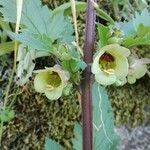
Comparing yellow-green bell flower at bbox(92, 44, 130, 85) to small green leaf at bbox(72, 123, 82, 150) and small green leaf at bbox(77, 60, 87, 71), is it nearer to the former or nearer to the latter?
small green leaf at bbox(77, 60, 87, 71)

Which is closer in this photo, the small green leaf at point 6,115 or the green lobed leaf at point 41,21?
the green lobed leaf at point 41,21

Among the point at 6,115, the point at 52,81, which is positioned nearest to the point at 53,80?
the point at 52,81

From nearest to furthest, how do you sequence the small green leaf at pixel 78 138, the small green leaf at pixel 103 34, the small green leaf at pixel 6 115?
the small green leaf at pixel 103 34 < the small green leaf at pixel 78 138 < the small green leaf at pixel 6 115

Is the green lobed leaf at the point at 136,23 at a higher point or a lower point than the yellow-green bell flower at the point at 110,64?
higher

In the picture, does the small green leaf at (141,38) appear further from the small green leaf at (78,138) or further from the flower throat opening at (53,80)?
the small green leaf at (78,138)

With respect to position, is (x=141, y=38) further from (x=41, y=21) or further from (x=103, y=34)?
(x=41, y=21)

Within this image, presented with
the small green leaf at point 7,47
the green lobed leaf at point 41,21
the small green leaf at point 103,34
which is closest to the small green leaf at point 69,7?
the small green leaf at point 7,47
